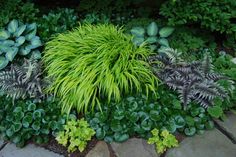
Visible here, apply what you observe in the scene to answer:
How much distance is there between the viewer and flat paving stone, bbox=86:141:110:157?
3070 mm

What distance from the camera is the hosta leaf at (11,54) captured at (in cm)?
359

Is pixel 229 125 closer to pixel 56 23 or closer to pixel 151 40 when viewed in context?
pixel 151 40

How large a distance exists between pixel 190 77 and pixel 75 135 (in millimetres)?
1048

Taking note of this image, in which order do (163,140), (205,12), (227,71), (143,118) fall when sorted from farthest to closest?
(205,12)
(227,71)
(143,118)
(163,140)

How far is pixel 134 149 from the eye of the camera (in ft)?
10.1

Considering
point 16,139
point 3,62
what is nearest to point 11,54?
point 3,62

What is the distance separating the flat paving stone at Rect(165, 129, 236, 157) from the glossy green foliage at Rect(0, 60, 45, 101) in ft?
3.90

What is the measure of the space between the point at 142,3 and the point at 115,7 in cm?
30

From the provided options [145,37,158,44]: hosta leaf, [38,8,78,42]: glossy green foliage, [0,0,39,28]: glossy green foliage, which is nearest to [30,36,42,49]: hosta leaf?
[38,8,78,42]: glossy green foliage

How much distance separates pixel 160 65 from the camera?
3477 mm

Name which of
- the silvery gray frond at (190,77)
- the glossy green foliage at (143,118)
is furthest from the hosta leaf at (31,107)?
the silvery gray frond at (190,77)

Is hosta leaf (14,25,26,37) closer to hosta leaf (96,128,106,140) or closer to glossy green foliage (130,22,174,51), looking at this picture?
glossy green foliage (130,22,174,51)

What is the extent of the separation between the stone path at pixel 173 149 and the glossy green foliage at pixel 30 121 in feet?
0.26

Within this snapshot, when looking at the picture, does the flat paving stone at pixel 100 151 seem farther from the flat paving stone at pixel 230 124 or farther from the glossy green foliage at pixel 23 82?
the flat paving stone at pixel 230 124
